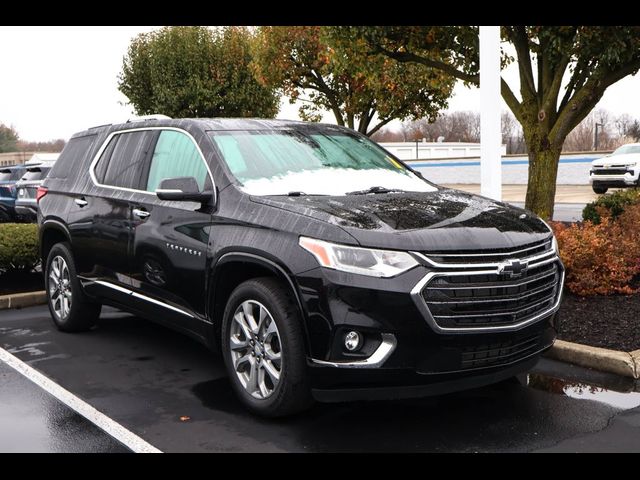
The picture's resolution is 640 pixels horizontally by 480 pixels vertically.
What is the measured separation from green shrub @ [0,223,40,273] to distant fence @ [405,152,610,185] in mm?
32193

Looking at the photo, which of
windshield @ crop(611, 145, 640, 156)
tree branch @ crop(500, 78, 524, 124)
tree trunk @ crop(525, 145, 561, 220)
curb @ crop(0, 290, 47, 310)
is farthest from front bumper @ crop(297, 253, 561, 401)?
windshield @ crop(611, 145, 640, 156)

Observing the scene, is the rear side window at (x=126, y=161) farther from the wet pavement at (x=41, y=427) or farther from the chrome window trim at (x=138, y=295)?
the wet pavement at (x=41, y=427)

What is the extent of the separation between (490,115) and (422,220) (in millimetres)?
3664

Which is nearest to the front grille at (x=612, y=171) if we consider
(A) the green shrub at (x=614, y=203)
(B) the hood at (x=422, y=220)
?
(A) the green shrub at (x=614, y=203)

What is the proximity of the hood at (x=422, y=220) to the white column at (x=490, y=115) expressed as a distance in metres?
2.63

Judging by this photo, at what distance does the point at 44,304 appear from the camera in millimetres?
8320

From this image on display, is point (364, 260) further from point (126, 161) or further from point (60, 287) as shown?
point (60, 287)

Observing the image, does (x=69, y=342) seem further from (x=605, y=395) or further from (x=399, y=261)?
(x=605, y=395)

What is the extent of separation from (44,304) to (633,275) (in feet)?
20.9

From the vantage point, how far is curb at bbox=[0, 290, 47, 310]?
8148mm

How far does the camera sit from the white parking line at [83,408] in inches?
162

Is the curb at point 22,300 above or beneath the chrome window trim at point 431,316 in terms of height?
beneath

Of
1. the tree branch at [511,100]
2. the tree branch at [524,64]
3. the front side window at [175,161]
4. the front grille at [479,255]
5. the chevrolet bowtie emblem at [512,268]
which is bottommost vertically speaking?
the chevrolet bowtie emblem at [512,268]

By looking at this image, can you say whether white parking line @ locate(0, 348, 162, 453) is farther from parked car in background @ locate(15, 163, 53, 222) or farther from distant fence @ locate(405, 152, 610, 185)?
distant fence @ locate(405, 152, 610, 185)
